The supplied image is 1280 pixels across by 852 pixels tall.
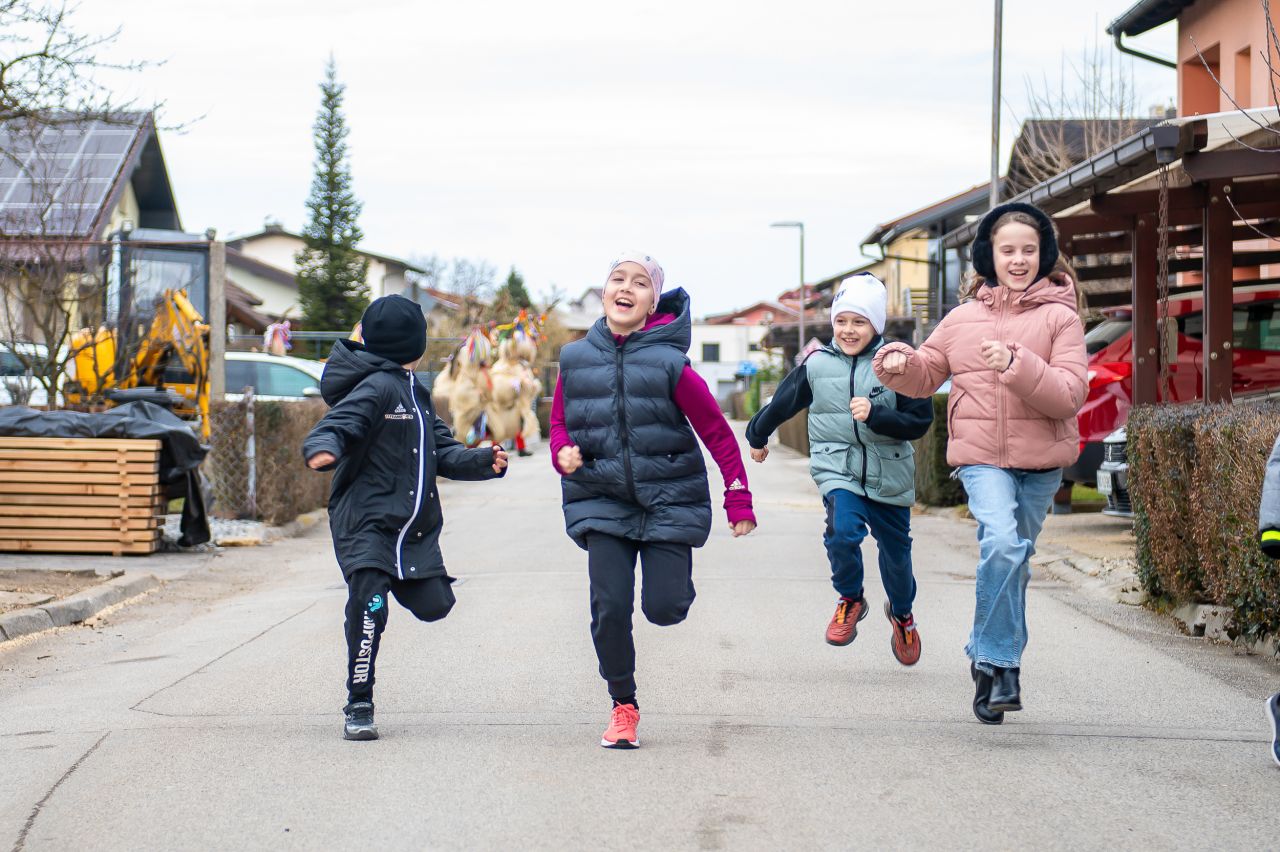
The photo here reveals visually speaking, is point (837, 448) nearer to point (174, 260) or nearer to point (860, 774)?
point (860, 774)

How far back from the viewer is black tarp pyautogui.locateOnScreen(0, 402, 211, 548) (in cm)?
1227

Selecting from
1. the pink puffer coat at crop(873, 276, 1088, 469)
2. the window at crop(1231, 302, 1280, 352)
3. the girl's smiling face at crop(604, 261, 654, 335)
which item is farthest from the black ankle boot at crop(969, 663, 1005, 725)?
the window at crop(1231, 302, 1280, 352)

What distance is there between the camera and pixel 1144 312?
14.3m

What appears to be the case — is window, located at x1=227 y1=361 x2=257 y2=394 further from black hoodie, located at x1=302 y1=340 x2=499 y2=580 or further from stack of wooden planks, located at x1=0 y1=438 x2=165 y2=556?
black hoodie, located at x1=302 y1=340 x2=499 y2=580

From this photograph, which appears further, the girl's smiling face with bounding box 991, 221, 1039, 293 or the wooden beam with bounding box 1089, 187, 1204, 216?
the wooden beam with bounding box 1089, 187, 1204, 216

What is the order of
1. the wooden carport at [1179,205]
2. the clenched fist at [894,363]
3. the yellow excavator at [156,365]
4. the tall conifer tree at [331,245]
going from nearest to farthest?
the clenched fist at [894,363]
the wooden carport at [1179,205]
the yellow excavator at [156,365]
the tall conifer tree at [331,245]

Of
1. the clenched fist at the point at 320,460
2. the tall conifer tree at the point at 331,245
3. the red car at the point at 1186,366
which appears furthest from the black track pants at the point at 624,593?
the tall conifer tree at the point at 331,245

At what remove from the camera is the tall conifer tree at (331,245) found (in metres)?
63.9

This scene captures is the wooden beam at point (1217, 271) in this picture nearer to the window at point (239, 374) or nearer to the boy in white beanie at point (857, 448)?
the boy in white beanie at point (857, 448)

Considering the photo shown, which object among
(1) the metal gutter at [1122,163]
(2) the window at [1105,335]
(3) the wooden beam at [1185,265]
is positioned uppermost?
(1) the metal gutter at [1122,163]

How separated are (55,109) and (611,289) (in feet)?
19.4

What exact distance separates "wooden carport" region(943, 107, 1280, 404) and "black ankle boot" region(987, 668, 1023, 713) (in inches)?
214

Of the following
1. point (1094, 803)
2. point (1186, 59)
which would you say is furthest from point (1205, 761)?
point (1186, 59)

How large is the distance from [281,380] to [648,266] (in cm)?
1850
